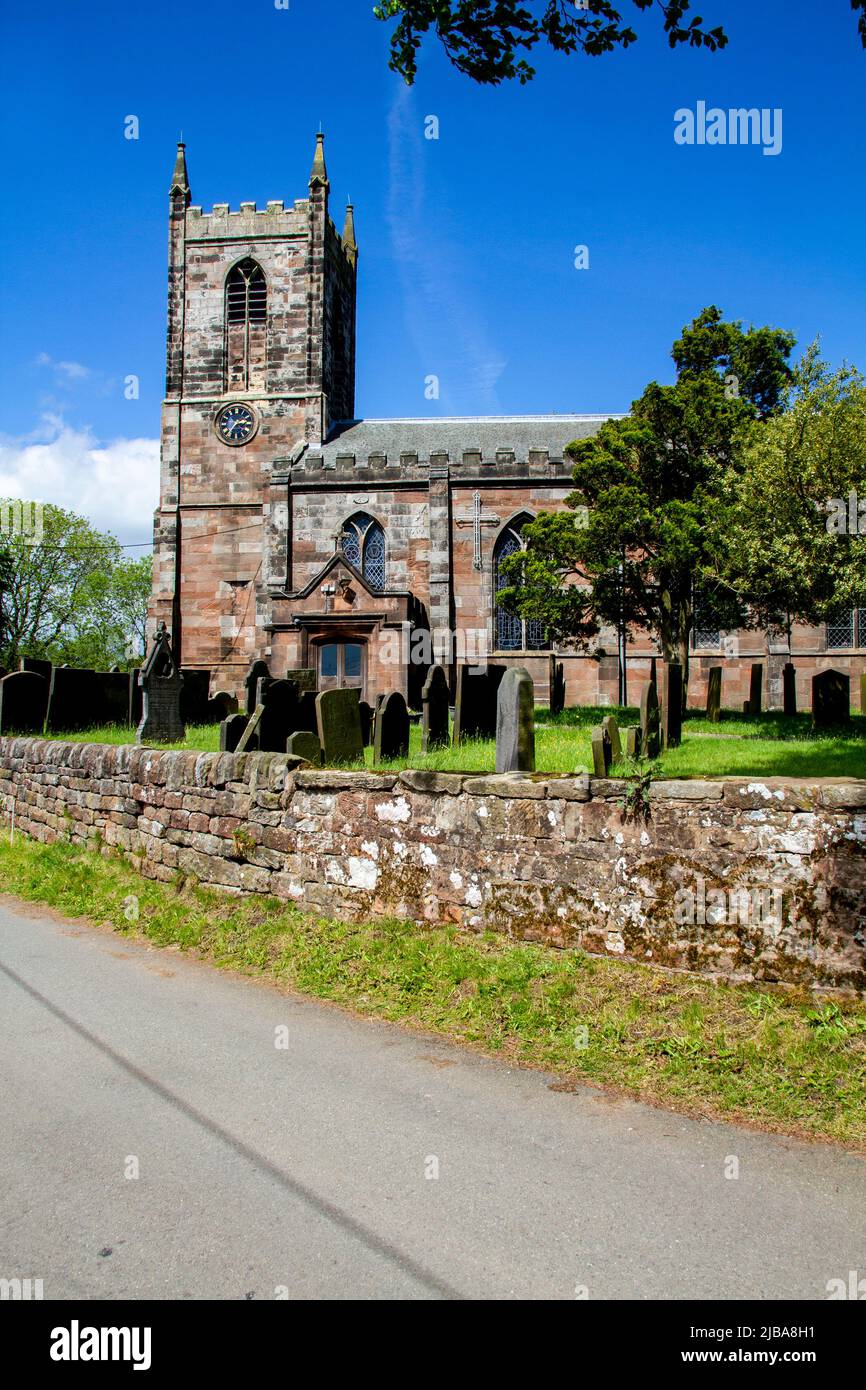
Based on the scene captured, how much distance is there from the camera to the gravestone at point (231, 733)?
9617mm

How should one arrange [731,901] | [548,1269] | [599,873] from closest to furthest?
[548,1269], [731,901], [599,873]

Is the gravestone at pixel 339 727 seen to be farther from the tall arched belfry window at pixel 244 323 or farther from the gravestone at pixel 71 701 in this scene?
the tall arched belfry window at pixel 244 323

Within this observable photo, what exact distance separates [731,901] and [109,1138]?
3248mm

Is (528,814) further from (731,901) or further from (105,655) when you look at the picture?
(105,655)

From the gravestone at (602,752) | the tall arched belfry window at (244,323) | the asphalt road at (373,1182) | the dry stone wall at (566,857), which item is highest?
the tall arched belfry window at (244,323)

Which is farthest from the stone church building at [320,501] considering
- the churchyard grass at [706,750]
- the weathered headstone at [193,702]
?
the churchyard grass at [706,750]

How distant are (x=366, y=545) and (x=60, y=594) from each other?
27.5 m

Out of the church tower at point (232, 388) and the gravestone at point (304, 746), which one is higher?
the church tower at point (232, 388)

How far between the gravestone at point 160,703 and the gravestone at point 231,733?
472 centimetres

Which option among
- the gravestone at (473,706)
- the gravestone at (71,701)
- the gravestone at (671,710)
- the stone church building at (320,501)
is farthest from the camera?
the stone church building at (320,501)

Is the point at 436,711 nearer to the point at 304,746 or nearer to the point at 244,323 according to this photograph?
the point at 304,746

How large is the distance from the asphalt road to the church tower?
2705 cm

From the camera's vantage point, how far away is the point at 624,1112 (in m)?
4.02
